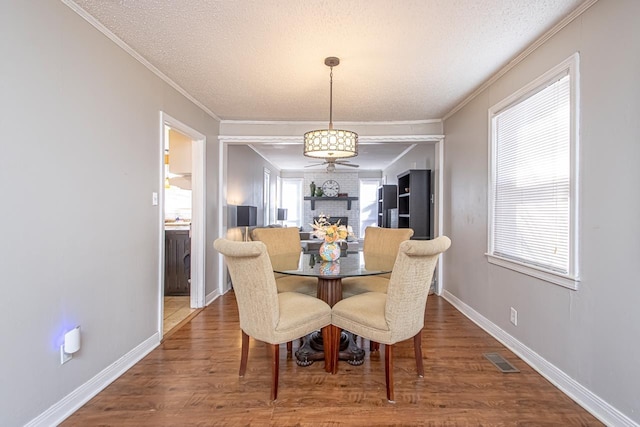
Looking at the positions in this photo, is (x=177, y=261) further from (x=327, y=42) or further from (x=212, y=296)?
(x=327, y=42)

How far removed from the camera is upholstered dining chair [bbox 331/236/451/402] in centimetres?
187

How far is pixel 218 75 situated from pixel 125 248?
170 centimetres

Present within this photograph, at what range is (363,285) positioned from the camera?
279 cm

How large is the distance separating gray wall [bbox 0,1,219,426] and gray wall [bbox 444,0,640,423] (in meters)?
3.02

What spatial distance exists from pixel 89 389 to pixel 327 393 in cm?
149

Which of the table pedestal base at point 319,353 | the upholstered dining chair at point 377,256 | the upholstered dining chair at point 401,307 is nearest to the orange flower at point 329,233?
the upholstered dining chair at point 377,256

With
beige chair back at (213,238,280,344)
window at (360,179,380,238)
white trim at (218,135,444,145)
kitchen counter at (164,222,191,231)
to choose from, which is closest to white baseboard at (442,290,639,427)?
beige chair back at (213,238,280,344)

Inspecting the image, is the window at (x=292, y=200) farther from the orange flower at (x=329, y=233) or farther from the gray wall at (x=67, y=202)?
the orange flower at (x=329, y=233)

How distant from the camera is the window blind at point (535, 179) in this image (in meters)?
2.06

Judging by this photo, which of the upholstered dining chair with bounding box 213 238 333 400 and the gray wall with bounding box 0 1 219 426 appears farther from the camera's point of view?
the upholstered dining chair with bounding box 213 238 333 400

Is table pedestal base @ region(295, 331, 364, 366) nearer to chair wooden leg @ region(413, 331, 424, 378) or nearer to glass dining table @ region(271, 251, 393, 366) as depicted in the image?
glass dining table @ region(271, 251, 393, 366)

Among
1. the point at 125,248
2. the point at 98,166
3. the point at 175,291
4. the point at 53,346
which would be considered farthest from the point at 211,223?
the point at 53,346

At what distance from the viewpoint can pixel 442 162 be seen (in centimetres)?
427

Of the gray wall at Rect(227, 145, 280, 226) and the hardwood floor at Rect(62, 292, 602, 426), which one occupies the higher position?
the gray wall at Rect(227, 145, 280, 226)
